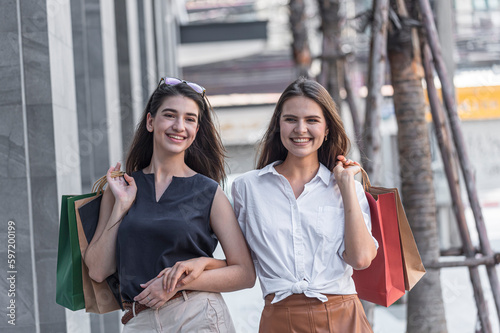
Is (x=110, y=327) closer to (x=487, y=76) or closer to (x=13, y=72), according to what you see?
(x=13, y=72)

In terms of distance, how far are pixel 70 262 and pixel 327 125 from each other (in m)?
1.11

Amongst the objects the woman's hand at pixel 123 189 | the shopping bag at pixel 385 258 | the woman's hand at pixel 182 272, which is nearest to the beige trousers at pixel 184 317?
the woman's hand at pixel 182 272

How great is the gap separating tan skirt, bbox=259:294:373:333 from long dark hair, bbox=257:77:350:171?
1.79 ft

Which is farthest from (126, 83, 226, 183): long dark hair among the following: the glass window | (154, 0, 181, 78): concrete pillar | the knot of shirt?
the glass window

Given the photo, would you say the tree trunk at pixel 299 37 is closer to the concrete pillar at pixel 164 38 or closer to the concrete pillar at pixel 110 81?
the concrete pillar at pixel 164 38

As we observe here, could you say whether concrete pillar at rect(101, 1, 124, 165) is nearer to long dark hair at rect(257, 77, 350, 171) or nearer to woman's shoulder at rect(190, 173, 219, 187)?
long dark hair at rect(257, 77, 350, 171)

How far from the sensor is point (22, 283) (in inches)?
138

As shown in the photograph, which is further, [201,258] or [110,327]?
[110,327]

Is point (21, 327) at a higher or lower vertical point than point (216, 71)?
lower

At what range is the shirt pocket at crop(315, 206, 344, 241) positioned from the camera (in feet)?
8.64

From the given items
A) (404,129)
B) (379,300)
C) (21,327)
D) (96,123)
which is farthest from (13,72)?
(404,129)

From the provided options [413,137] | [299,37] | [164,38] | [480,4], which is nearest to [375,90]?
[413,137]

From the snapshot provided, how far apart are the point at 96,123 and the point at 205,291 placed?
3.95m

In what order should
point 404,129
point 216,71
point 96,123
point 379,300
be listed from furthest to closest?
point 216,71
point 96,123
point 404,129
point 379,300
